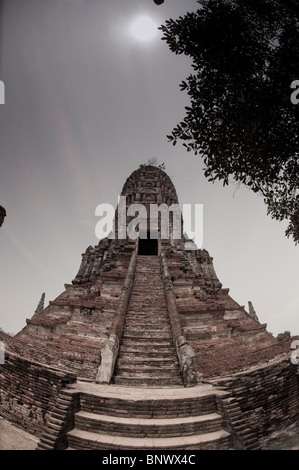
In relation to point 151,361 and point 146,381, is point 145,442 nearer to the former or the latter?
point 146,381

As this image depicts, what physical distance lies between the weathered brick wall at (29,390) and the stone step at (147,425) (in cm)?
87

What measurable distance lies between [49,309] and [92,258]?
6890 millimetres

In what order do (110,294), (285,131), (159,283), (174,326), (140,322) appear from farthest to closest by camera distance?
(159,283) < (110,294) < (140,322) < (174,326) < (285,131)

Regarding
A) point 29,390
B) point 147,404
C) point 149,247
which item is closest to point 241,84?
point 147,404

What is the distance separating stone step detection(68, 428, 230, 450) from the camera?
399 cm

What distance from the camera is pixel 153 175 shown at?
22.9 meters

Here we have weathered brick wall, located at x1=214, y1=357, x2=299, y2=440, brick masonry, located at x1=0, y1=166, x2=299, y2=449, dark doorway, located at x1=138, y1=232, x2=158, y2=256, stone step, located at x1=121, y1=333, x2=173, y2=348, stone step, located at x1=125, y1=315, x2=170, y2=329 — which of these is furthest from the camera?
dark doorway, located at x1=138, y1=232, x2=158, y2=256

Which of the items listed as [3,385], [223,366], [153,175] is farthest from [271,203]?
[153,175]

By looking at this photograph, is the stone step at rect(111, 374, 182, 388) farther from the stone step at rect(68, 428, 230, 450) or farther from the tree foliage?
the tree foliage

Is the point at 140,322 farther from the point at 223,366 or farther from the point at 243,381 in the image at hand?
the point at 243,381

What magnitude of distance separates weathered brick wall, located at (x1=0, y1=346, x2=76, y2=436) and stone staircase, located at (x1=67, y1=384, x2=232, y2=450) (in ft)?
2.22

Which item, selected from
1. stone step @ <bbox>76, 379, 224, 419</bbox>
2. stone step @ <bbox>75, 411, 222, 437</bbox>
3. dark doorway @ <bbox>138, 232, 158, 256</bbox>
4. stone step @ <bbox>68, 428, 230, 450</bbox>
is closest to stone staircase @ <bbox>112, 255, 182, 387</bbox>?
stone step @ <bbox>76, 379, 224, 419</bbox>

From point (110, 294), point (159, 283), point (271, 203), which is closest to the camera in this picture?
point (271, 203)

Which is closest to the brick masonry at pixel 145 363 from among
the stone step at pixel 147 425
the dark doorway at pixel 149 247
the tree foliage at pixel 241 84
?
the stone step at pixel 147 425
